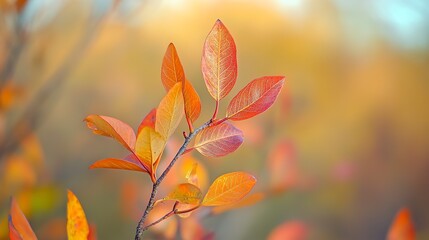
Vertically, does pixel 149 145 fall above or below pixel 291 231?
above

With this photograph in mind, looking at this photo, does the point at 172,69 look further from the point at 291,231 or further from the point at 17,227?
the point at 291,231

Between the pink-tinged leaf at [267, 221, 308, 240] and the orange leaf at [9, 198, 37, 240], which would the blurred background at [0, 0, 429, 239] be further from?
the orange leaf at [9, 198, 37, 240]

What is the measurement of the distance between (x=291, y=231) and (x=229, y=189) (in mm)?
547

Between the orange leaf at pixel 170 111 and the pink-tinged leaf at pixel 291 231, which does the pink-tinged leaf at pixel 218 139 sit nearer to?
the orange leaf at pixel 170 111

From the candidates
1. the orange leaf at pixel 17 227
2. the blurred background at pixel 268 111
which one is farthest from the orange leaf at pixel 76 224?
the blurred background at pixel 268 111

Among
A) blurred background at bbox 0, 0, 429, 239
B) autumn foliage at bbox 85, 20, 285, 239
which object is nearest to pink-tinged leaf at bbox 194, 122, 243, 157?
autumn foliage at bbox 85, 20, 285, 239

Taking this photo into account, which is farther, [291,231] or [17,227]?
[291,231]

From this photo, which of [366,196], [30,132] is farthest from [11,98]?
[366,196]

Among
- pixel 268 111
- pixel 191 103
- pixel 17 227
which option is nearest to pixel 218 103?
pixel 191 103

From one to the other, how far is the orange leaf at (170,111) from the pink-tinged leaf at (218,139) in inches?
0.8

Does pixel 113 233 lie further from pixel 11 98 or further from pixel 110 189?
pixel 11 98

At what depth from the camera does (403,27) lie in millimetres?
790

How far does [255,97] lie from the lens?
276 millimetres

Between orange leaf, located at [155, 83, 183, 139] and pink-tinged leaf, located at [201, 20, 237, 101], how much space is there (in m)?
0.02
